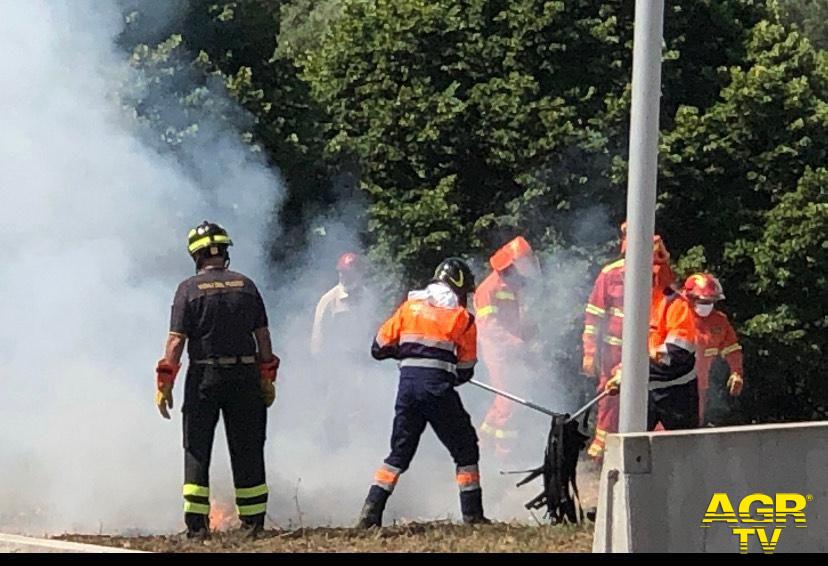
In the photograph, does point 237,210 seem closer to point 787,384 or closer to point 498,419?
point 498,419

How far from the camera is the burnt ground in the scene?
26.6 ft

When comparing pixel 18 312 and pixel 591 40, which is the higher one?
pixel 591 40

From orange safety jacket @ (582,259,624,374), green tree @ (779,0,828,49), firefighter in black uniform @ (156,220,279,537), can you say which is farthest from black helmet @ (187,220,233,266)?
green tree @ (779,0,828,49)

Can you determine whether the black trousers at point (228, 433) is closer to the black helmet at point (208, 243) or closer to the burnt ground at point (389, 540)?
the burnt ground at point (389, 540)

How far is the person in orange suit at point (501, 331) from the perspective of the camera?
11820mm

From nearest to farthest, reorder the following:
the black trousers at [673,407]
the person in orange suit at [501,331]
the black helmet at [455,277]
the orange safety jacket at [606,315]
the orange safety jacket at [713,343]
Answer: the black helmet at [455,277], the black trousers at [673,407], the orange safety jacket at [606,315], the orange safety jacket at [713,343], the person in orange suit at [501,331]

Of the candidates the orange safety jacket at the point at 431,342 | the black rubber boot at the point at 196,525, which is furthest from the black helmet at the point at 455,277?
the black rubber boot at the point at 196,525

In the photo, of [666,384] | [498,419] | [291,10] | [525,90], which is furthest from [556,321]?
[291,10]

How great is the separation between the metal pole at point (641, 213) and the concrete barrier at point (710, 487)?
0.50m

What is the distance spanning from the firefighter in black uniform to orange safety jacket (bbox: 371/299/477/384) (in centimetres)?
78

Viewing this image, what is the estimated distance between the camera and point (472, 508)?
9008mm

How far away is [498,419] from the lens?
11.8m

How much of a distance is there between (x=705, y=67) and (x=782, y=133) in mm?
1047

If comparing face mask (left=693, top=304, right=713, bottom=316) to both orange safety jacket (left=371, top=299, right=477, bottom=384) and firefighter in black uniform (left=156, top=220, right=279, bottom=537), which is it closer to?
orange safety jacket (left=371, top=299, right=477, bottom=384)
